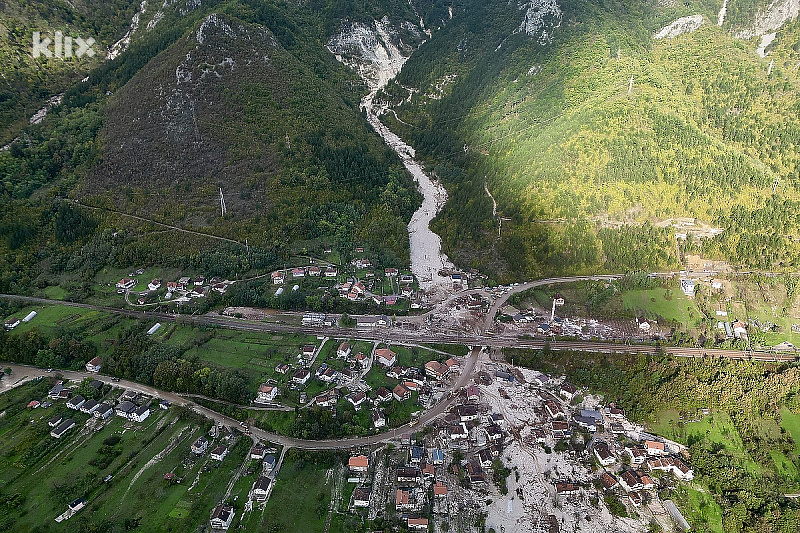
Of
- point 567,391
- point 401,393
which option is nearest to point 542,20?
point 567,391

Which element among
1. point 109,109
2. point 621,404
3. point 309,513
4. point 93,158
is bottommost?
point 309,513

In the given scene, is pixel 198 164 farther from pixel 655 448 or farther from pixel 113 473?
pixel 655 448

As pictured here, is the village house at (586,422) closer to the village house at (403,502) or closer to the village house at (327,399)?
the village house at (403,502)

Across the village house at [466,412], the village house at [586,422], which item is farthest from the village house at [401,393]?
the village house at [586,422]

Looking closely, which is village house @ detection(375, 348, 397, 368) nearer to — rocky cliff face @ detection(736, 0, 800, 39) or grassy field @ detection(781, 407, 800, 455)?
grassy field @ detection(781, 407, 800, 455)

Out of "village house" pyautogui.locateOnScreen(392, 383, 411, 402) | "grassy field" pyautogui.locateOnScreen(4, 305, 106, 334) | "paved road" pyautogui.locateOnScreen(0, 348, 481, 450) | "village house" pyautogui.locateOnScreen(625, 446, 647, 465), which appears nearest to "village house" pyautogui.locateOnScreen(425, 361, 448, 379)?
"paved road" pyautogui.locateOnScreen(0, 348, 481, 450)

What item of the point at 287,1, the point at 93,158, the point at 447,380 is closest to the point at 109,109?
the point at 93,158

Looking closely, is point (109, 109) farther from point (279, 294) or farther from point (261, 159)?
point (279, 294)
